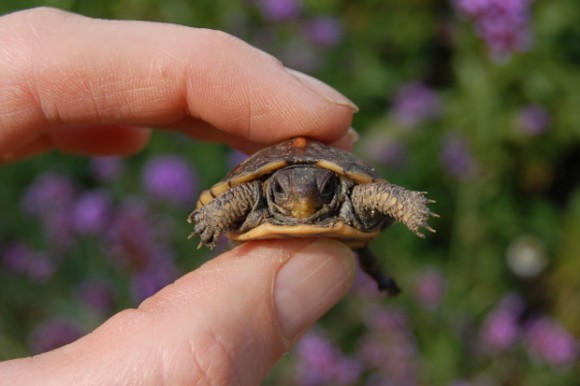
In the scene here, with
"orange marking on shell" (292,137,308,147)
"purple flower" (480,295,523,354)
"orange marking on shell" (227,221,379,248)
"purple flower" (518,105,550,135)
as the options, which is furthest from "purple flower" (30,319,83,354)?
"purple flower" (518,105,550,135)

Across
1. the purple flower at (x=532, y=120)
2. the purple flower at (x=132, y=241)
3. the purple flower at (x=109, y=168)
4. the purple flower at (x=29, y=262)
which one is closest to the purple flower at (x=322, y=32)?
the purple flower at (x=532, y=120)

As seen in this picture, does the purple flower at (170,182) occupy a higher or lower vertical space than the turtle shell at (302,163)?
lower

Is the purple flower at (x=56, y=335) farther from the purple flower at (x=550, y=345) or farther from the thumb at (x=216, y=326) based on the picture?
the purple flower at (x=550, y=345)

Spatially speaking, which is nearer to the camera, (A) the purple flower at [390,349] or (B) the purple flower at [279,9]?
(A) the purple flower at [390,349]

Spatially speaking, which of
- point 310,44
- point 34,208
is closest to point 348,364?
point 34,208

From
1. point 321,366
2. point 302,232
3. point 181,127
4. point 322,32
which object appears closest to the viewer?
point 302,232

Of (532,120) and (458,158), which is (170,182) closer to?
(458,158)

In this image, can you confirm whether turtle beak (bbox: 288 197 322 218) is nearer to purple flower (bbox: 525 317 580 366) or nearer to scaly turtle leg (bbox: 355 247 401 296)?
scaly turtle leg (bbox: 355 247 401 296)

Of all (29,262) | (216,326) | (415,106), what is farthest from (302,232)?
(415,106)
